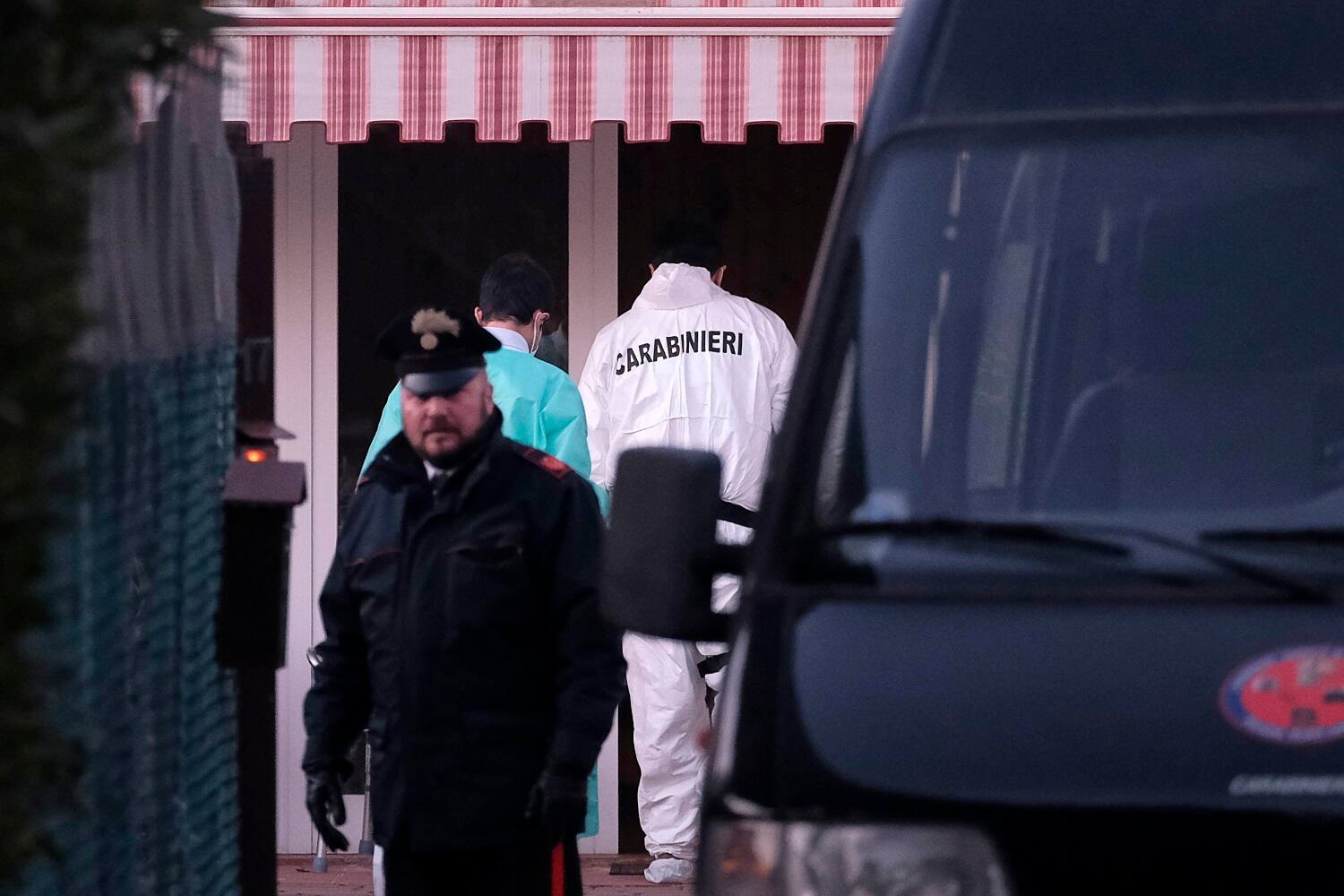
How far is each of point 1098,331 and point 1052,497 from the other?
313 millimetres

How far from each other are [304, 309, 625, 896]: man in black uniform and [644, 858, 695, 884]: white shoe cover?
9.35ft

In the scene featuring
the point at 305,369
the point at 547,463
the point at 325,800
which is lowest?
the point at 325,800

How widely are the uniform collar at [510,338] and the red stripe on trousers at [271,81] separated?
2.83 ft

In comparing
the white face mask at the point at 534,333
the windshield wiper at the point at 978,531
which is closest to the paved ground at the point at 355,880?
the white face mask at the point at 534,333

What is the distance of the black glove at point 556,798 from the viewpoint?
4.43m

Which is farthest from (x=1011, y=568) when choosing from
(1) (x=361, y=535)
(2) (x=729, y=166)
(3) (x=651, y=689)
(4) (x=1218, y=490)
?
(2) (x=729, y=166)

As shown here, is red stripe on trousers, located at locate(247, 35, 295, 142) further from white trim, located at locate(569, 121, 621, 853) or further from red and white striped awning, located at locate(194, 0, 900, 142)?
white trim, located at locate(569, 121, 621, 853)

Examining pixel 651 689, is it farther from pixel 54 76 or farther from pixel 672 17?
pixel 54 76

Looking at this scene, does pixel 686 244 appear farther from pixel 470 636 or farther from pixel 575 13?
pixel 470 636

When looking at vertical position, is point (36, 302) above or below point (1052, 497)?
above

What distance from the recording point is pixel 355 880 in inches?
307

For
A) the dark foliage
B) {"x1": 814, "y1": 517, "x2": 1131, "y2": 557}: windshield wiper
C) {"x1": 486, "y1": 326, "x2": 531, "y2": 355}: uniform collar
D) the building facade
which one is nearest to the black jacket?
{"x1": 814, "y1": 517, "x2": 1131, "y2": 557}: windshield wiper

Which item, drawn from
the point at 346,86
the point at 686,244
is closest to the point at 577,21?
the point at 346,86

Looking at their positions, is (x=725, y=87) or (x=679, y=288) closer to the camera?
(x=725, y=87)
